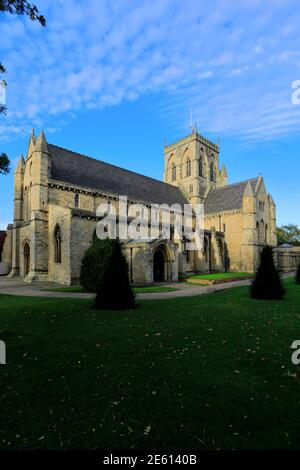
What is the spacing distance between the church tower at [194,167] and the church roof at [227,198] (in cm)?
199

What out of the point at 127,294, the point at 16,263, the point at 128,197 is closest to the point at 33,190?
the point at 16,263

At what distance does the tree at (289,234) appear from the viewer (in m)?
70.0

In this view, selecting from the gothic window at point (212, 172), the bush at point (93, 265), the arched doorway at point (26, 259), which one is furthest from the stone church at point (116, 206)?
the bush at point (93, 265)

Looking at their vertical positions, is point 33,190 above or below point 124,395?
above

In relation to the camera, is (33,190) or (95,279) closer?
(95,279)

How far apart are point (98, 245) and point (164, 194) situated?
25.7 m

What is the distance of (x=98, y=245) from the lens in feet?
63.6

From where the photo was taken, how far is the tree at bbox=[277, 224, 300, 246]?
2756 inches

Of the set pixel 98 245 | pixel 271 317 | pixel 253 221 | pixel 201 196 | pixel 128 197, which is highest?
pixel 201 196

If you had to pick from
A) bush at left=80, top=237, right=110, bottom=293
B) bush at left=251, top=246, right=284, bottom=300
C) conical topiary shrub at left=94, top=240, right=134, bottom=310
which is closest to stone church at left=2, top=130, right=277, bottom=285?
bush at left=80, top=237, right=110, bottom=293

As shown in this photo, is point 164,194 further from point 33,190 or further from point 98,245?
point 98,245

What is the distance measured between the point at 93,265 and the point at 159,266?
994 cm

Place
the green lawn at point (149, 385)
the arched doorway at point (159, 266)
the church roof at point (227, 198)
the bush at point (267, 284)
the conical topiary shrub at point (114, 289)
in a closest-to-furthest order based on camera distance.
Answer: the green lawn at point (149, 385) < the conical topiary shrub at point (114, 289) < the bush at point (267, 284) < the arched doorway at point (159, 266) < the church roof at point (227, 198)

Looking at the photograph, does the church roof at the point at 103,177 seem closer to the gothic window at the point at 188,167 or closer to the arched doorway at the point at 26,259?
the gothic window at the point at 188,167
